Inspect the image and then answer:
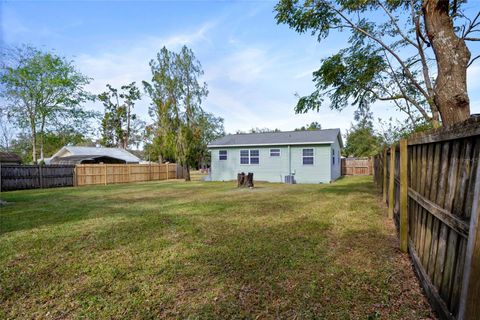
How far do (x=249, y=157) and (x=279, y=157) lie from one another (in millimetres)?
2267

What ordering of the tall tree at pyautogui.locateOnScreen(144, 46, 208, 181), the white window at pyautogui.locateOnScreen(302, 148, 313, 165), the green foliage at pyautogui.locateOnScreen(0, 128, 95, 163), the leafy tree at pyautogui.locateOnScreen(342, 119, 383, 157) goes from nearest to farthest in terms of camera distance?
1. the white window at pyautogui.locateOnScreen(302, 148, 313, 165)
2. the tall tree at pyautogui.locateOnScreen(144, 46, 208, 181)
3. the green foliage at pyautogui.locateOnScreen(0, 128, 95, 163)
4. the leafy tree at pyautogui.locateOnScreen(342, 119, 383, 157)

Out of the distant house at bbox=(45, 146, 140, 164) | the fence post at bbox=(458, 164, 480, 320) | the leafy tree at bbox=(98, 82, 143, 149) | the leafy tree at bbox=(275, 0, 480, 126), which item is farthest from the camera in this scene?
the leafy tree at bbox=(98, 82, 143, 149)

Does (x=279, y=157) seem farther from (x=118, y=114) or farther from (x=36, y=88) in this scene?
(x=118, y=114)

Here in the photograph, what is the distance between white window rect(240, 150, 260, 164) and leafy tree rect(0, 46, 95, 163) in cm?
1770

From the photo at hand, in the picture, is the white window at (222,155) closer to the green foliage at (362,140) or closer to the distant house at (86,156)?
the distant house at (86,156)

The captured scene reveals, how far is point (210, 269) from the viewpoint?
10.8 feet

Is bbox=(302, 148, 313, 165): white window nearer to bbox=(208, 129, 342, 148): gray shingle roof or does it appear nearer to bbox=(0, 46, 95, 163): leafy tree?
bbox=(208, 129, 342, 148): gray shingle roof

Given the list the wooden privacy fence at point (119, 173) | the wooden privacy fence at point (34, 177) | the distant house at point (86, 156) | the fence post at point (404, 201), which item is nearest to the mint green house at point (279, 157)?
the wooden privacy fence at point (119, 173)

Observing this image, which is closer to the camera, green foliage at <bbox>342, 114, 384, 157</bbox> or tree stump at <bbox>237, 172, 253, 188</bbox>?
tree stump at <bbox>237, 172, 253, 188</bbox>

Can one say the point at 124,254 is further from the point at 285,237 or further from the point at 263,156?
the point at 263,156

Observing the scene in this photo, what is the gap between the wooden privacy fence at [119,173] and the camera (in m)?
18.0

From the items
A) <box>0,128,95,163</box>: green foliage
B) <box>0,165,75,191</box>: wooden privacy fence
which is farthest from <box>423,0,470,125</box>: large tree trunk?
<box>0,128,95,163</box>: green foliage

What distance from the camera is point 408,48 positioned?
8.09 metres

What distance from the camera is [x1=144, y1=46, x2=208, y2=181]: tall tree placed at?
18969 mm
